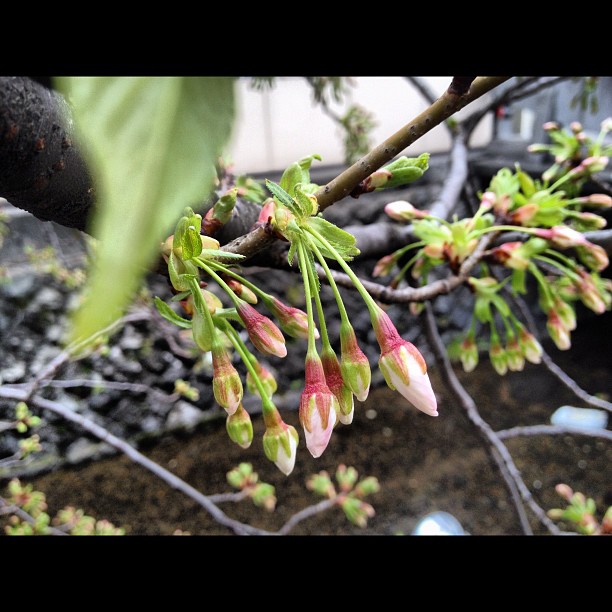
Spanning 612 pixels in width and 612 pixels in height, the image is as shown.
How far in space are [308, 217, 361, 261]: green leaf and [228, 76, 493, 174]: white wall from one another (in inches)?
13.6

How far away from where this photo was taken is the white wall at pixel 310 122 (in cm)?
63

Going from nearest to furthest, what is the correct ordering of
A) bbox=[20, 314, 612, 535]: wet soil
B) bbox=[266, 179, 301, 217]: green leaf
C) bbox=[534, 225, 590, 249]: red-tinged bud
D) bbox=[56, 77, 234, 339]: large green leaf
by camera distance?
1. bbox=[56, 77, 234, 339]: large green leaf
2. bbox=[266, 179, 301, 217]: green leaf
3. bbox=[534, 225, 590, 249]: red-tinged bud
4. bbox=[20, 314, 612, 535]: wet soil

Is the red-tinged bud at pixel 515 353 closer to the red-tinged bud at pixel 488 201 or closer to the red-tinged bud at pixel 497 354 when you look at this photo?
the red-tinged bud at pixel 497 354

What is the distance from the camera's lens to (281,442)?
10.6 inches

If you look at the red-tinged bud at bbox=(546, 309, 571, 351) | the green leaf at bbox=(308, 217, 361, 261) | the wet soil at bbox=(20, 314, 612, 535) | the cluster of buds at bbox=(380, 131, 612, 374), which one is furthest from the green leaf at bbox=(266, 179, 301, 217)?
the wet soil at bbox=(20, 314, 612, 535)

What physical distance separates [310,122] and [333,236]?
2.20 feet

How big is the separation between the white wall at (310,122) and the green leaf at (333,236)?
13.6 inches

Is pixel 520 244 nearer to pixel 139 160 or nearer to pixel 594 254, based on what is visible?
pixel 594 254

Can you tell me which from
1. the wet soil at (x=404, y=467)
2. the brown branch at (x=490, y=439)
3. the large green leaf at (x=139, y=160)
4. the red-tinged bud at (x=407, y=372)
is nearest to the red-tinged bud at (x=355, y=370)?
the red-tinged bud at (x=407, y=372)

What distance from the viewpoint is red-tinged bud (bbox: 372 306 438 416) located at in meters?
0.22

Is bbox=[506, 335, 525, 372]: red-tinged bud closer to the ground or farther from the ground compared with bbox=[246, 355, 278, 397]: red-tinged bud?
closer to the ground

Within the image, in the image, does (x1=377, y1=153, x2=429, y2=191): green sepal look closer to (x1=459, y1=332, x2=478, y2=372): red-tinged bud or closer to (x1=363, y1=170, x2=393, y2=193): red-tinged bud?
(x1=363, y1=170, x2=393, y2=193): red-tinged bud
